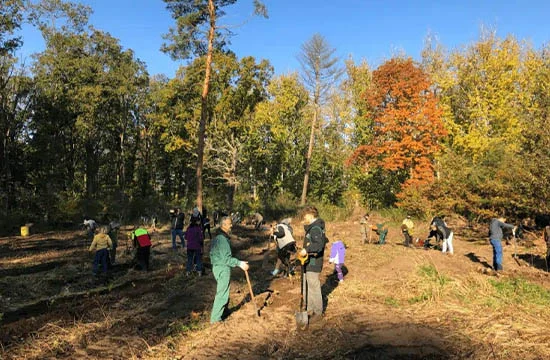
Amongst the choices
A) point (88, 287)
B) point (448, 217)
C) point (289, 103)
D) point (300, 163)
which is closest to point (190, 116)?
point (289, 103)

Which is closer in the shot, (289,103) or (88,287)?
(88,287)

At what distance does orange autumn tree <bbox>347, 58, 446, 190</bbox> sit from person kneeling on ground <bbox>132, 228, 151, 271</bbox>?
57.5 feet

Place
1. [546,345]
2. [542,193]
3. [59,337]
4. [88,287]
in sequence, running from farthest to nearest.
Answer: [542,193], [88,287], [59,337], [546,345]

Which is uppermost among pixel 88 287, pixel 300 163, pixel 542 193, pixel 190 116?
pixel 190 116

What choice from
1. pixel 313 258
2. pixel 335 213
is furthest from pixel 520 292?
pixel 335 213

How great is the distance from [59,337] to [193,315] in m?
2.05

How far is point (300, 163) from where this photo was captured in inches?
1491

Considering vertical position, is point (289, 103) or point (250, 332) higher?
point (289, 103)

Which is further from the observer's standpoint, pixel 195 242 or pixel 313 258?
pixel 195 242

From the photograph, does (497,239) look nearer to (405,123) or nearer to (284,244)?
(284,244)

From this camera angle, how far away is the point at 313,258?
6.58 metres

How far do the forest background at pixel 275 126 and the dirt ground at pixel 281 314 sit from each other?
30.0 feet

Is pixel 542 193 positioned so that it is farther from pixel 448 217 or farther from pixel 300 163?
pixel 300 163

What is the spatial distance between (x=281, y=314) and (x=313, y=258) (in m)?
1.35
